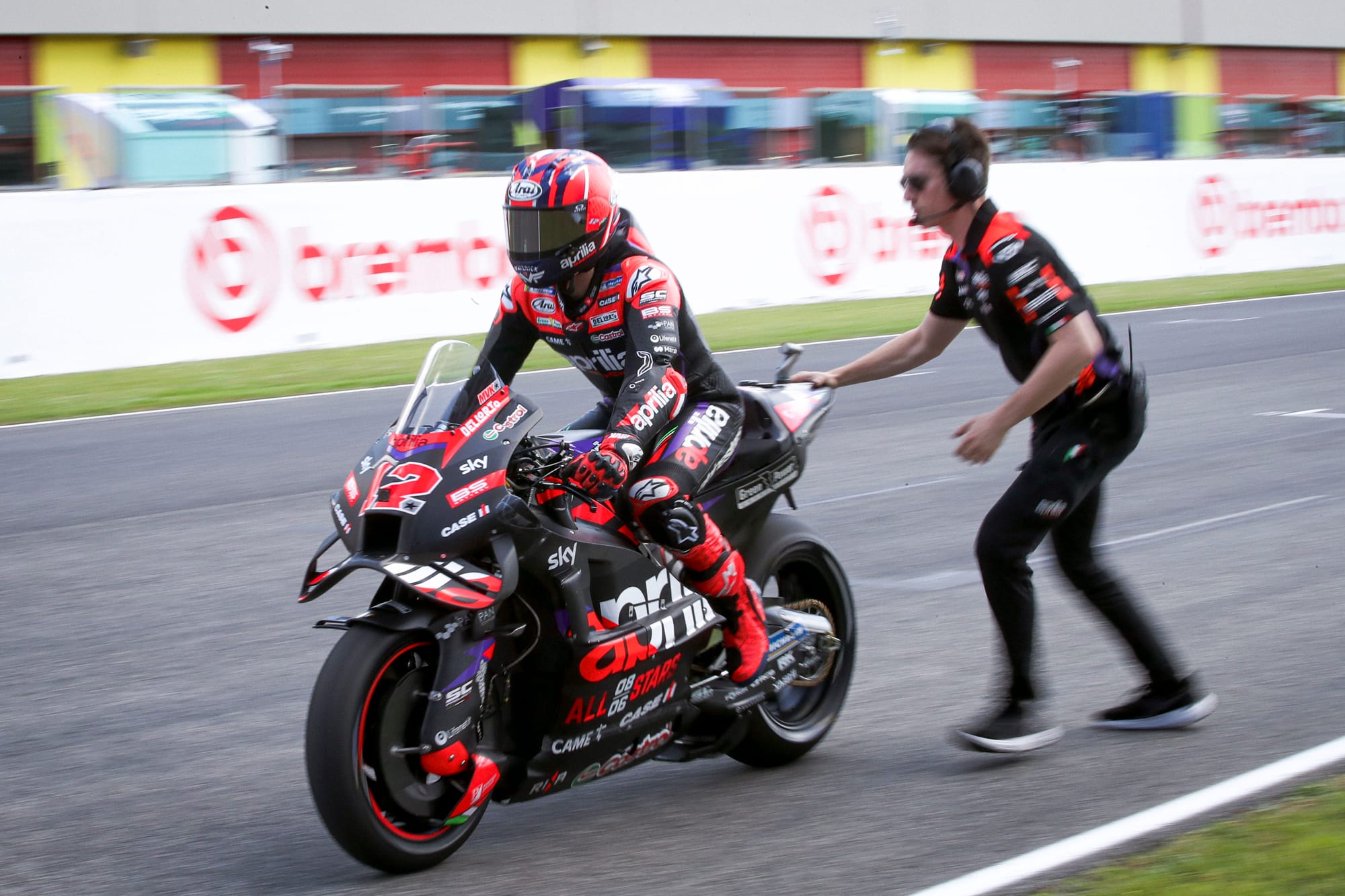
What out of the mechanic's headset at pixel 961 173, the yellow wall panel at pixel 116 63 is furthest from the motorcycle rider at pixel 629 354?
the yellow wall panel at pixel 116 63

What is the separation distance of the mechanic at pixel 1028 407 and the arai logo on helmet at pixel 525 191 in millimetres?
1111

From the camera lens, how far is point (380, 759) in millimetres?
3855

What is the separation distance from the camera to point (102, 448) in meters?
11.4

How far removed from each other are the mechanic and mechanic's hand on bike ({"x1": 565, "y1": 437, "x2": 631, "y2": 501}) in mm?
1065

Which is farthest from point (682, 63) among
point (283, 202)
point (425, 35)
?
point (283, 202)

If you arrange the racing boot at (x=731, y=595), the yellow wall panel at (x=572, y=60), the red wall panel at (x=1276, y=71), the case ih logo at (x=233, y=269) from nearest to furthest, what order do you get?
the racing boot at (x=731, y=595)
the case ih logo at (x=233, y=269)
the yellow wall panel at (x=572, y=60)
the red wall panel at (x=1276, y=71)

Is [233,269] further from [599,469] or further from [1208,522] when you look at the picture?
[599,469]

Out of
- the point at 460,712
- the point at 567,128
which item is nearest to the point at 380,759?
the point at 460,712

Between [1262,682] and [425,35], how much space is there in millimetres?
27722

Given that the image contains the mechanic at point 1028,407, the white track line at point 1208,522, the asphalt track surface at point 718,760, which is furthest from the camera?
the white track line at point 1208,522

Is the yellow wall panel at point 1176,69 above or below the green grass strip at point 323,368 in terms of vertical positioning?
above

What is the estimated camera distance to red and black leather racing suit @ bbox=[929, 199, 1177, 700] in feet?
15.4

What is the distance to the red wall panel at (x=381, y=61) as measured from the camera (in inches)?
1148

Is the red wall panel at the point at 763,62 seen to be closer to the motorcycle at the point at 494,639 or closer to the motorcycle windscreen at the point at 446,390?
the motorcycle at the point at 494,639
